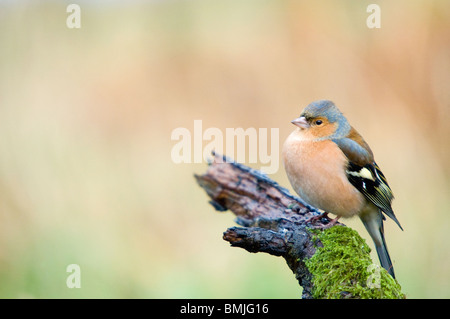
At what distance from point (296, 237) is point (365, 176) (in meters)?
1.10

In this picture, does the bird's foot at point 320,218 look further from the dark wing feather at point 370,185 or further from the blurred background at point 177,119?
the blurred background at point 177,119

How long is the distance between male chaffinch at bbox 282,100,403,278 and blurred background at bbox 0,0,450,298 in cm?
168

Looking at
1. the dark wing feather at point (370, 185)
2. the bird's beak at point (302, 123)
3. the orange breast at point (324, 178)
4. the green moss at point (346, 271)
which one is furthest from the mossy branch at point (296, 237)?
the bird's beak at point (302, 123)

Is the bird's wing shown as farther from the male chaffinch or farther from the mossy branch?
the mossy branch

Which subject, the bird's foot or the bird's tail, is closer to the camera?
the bird's foot

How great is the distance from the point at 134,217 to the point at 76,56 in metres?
2.76

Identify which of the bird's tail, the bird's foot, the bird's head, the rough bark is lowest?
the bird's tail

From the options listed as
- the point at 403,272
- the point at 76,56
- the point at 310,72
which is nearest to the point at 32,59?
the point at 76,56

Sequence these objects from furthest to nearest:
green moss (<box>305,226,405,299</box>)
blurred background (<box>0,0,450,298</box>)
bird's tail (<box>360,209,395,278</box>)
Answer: blurred background (<box>0,0,450,298</box>) < bird's tail (<box>360,209,395,278</box>) < green moss (<box>305,226,405,299</box>)

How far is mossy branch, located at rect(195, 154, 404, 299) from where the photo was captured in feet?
8.86

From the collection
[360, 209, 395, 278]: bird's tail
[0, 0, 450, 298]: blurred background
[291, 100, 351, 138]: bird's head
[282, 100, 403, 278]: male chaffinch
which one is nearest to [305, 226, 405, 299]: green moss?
[282, 100, 403, 278]: male chaffinch

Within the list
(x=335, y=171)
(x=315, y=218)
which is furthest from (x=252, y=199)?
(x=335, y=171)

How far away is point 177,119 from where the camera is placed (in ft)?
23.4

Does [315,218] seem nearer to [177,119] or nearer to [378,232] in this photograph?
[378,232]
